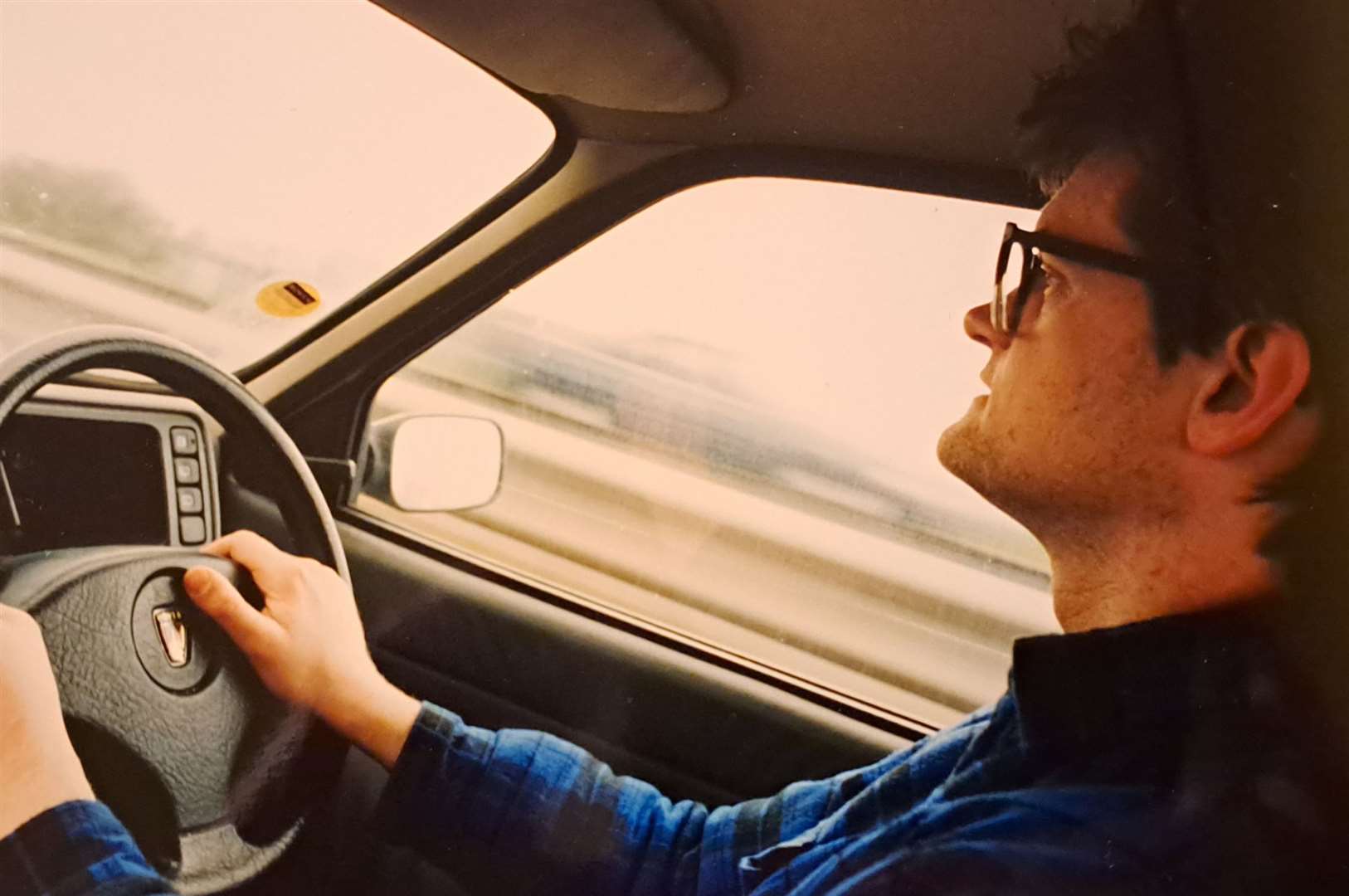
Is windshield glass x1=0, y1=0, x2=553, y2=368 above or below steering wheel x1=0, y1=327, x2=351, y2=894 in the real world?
above

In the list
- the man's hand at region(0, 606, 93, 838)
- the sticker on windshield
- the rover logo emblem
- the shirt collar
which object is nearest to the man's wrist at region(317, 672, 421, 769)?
the rover logo emblem

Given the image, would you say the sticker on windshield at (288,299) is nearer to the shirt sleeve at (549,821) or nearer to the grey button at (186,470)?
the grey button at (186,470)

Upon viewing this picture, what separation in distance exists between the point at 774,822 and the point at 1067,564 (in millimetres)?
369

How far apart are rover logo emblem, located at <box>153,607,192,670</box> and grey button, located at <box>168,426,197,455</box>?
0.21 meters

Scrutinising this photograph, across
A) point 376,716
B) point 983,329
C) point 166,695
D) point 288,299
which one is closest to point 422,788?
point 376,716

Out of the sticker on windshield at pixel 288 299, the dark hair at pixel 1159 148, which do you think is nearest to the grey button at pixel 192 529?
the sticker on windshield at pixel 288 299

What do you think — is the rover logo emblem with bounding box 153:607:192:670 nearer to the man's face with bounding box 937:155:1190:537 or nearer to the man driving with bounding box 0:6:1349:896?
the man driving with bounding box 0:6:1349:896

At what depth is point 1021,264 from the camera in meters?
0.88

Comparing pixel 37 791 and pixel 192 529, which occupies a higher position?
pixel 192 529

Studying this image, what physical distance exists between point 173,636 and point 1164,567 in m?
0.72

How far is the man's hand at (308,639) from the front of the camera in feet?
2.86

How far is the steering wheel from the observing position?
30.0 inches

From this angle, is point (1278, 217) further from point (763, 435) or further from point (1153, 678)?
point (763, 435)

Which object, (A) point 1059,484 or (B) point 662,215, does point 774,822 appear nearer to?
(A) point 1059,484
